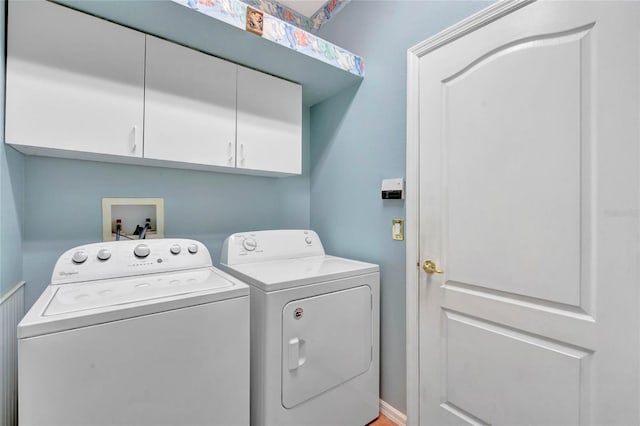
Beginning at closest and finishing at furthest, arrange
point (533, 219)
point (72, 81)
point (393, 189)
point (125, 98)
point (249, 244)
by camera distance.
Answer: point (533, 219) < point (72, 81) < point (125, 98) < point (393, 189) < point (249, 244)

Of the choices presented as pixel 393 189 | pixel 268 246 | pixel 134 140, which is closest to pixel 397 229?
pixel 393 189

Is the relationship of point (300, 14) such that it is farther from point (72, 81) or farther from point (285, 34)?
point (72, 81)

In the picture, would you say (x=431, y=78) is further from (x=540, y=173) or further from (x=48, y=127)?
(x=48, y=127)

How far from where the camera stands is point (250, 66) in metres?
1.79

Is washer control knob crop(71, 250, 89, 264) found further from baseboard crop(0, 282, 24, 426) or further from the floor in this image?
the floor

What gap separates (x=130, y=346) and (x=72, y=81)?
1.18 meters

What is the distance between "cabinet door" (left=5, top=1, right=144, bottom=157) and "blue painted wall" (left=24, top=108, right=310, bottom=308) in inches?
14.2

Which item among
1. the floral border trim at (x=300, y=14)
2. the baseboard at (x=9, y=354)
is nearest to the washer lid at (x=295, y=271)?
the baseboard at (x=9, y=354)

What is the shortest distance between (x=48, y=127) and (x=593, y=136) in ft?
7.02

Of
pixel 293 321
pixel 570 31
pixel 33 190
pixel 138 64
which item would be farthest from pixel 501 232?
pixel 33 190

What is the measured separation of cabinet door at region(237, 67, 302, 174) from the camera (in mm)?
1772

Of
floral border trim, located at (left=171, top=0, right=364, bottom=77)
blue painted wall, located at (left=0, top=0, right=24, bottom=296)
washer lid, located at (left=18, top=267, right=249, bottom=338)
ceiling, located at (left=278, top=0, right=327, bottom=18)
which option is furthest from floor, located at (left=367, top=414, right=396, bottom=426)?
ceiling, located at (left=278, top=0, right=327, bottom=18)

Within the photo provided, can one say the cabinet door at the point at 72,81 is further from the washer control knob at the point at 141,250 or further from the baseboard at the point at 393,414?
the baseboard at the point at 393,414

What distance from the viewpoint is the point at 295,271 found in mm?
1579
